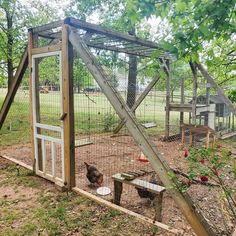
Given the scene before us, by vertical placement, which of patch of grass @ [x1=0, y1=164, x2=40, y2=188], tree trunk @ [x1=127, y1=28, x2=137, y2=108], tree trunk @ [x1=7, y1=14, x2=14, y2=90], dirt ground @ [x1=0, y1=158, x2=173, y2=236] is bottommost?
dirt ground @ [x1=0, y1=158, x2=173, y2=236]

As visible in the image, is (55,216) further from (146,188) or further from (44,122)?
(44,122)

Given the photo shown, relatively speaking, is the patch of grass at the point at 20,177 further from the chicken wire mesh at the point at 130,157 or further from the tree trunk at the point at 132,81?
the tree trunk at the point at 132,81

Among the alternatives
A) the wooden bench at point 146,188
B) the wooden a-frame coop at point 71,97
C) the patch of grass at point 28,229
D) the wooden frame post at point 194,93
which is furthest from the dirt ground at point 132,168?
the patch of grass at point 28,229

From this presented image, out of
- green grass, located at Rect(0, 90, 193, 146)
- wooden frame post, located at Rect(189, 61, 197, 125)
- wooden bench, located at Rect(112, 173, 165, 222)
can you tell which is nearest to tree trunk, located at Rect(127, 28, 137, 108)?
green grass, located at Rect(0, 90, 193, 146)

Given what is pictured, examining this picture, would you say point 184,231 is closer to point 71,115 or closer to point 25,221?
point 25,221

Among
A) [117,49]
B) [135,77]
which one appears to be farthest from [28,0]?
[117,49]

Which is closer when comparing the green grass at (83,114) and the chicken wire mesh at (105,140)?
the chicken wire mesh at (105,140)

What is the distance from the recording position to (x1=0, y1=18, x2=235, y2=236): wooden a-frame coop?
2368 millimetres

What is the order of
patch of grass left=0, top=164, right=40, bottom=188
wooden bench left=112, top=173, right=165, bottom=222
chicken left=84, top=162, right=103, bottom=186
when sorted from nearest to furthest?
wooden bench left=112, top=173, right=165, bottom=222, chicken left=84, top=162, right=103, bottom=186, patch of grass left=0, top=164, right=40, bottom=188

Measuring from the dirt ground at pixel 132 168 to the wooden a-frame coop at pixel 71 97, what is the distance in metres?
0.50

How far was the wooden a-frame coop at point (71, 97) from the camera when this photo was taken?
2368mm

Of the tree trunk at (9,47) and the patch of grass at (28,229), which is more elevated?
the tree trunk at (9,47)

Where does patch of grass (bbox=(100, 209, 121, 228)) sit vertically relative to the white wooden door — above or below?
below

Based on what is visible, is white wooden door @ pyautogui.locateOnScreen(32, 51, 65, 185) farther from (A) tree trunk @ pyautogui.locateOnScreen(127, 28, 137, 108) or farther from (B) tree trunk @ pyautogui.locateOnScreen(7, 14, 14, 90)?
(B) tree trunk @ pyautogui.locateOnScreen(7, 14, 14, 90)
